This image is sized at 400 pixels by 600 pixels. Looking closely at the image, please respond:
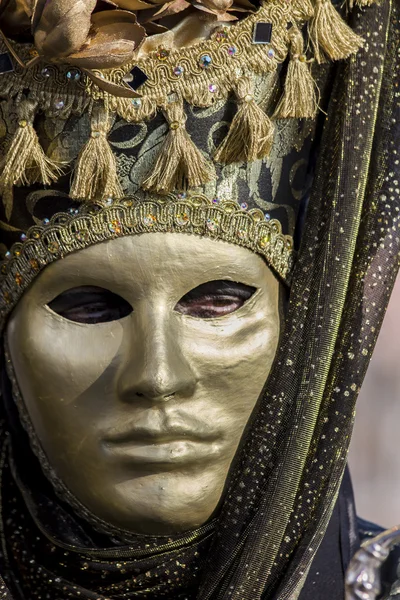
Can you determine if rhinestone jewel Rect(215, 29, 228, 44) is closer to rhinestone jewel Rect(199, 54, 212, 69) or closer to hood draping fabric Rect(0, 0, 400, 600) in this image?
rhinestone jewel Rect(199, 54, 212, 69)

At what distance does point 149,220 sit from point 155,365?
0.24 m

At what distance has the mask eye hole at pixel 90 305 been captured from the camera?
204 cm

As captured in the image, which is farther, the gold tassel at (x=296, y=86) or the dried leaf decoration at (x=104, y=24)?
the gold tassel at (x=296, y=86)

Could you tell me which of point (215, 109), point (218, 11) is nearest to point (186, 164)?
point (215, 109)

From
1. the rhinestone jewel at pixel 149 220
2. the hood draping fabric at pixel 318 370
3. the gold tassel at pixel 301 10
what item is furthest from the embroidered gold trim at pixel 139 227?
the gold tassel at pixel 301 10

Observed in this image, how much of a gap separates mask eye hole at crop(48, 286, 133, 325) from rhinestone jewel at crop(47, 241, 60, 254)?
75mm

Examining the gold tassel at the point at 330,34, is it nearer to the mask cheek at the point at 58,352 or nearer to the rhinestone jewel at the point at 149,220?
the rhinestone jewel at the point at 149,220

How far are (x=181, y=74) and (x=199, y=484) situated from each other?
27.1 inches

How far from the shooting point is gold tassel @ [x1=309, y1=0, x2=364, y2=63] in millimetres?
2055

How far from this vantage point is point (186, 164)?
6.46 feet

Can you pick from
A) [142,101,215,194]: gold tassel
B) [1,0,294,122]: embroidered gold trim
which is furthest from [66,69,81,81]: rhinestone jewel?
[142,101,215,194]: gold tassel

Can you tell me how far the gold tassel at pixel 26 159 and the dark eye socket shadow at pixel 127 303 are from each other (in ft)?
0.67

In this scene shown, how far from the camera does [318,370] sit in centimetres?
204

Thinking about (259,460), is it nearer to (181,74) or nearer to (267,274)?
(267,274)
